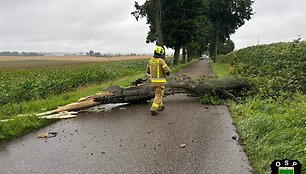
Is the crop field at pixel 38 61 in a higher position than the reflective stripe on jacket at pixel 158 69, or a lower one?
lower

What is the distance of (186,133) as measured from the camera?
25.5 feet

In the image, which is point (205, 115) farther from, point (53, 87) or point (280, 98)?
point (53, 87)

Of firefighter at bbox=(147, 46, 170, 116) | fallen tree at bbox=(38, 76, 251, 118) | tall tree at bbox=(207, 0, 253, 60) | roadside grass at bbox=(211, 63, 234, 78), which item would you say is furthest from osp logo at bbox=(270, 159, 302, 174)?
tall tree at bbox=(207, 0, 253, 60)

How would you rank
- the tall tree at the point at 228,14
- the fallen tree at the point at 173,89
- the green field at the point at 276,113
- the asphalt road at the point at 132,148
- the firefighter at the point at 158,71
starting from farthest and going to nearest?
Result: 1. the tall tree at the point at 228,14
2. the fallen tree at the point at 173,89
3. the firefighter at the point at 158,71
4. the green field at the point at 276,113
5. the asphalt road at the point at 132,148

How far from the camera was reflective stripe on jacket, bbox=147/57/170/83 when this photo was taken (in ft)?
33.7

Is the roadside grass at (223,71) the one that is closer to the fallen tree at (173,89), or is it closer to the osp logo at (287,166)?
the fallen tree at (173,89)

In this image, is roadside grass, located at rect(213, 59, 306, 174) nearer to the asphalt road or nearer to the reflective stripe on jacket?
the asphalt road

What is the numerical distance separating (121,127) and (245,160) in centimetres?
362

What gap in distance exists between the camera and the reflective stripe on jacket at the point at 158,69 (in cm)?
1028

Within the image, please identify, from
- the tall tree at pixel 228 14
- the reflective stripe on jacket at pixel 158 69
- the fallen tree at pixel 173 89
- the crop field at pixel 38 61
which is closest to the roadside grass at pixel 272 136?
the reflective stripe on jacket at pixel 158 69

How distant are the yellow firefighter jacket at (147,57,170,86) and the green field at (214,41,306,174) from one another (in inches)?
94.7

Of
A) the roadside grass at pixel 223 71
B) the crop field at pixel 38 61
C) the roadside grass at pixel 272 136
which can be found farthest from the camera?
the crop field at pixel 38 61

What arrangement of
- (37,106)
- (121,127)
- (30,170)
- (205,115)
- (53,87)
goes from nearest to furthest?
(30,170)
(121,127)
(205,115)
(37,106)
(53,87)

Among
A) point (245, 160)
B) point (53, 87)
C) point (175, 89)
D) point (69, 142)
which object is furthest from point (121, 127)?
point (53, 87)
